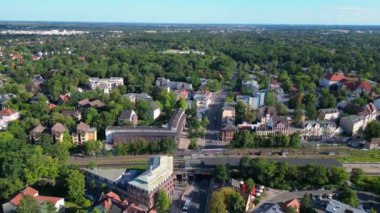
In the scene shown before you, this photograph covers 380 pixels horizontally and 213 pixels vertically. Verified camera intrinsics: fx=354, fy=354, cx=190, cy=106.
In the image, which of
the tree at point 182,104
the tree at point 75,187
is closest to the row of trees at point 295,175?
the tree at point 75,187

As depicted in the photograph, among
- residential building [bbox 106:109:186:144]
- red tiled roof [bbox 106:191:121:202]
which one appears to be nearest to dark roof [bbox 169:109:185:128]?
residential building [bbox 106:109:186:144]

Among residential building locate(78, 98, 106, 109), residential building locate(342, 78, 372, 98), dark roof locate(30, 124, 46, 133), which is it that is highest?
residential building locate(342, 78, 372, 98)

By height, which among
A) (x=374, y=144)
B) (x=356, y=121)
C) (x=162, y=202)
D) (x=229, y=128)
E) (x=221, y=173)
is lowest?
(x=162, y=202)

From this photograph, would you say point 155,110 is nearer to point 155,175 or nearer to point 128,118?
point 128,118

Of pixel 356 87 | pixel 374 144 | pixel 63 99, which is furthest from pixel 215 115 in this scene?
pixel 356 87

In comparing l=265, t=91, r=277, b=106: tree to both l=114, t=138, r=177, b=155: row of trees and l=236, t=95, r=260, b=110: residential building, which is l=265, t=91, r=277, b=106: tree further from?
l=114, t=138, r=177, b=155: row of trees

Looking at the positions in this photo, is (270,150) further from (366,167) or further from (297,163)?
(366,167)

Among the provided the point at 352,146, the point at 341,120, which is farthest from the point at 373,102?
the point at 352,146
